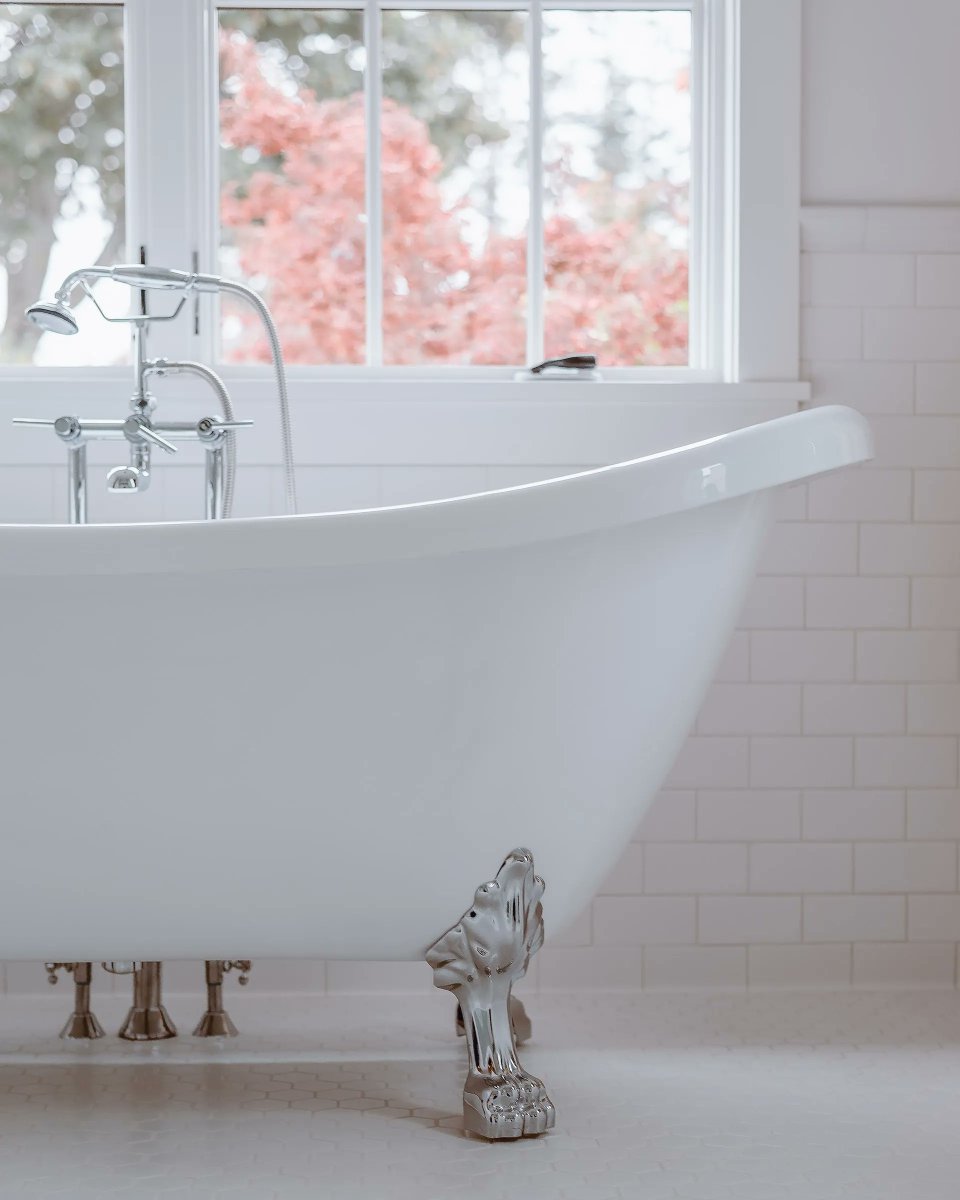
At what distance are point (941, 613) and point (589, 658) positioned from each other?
1.08 m

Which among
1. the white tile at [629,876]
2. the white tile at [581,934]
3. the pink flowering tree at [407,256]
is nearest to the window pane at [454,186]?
the pink flowering tree at [407,256]

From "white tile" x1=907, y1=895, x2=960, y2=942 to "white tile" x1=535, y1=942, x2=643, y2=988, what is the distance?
1.72 ft

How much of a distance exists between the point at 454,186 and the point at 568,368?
1.51ft

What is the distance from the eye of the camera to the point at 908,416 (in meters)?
2.38

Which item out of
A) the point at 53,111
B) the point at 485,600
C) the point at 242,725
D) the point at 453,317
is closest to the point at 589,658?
the point at 485,600

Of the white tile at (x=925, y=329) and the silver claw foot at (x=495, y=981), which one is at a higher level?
the white tile at (x=925, y=329)

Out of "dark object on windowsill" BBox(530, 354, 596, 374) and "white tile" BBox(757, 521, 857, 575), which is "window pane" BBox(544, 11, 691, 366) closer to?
"dark object on windowsill" BBox(530, 354, 596, 374)

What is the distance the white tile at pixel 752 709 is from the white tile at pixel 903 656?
0.14 meters

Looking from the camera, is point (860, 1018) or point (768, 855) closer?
point (860, 1018)

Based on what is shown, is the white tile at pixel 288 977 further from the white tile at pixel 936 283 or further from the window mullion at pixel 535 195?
the white tile at pixel 936 283

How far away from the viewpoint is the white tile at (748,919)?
2.38m

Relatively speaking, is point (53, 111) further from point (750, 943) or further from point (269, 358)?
point (750, 943)

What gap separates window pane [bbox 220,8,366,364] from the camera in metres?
Result: 2.49

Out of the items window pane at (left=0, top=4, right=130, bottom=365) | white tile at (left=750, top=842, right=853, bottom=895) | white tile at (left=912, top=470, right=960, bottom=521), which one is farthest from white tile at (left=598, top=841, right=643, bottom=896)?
window pane at (left=0, top=4, right=130, bottom=365)
